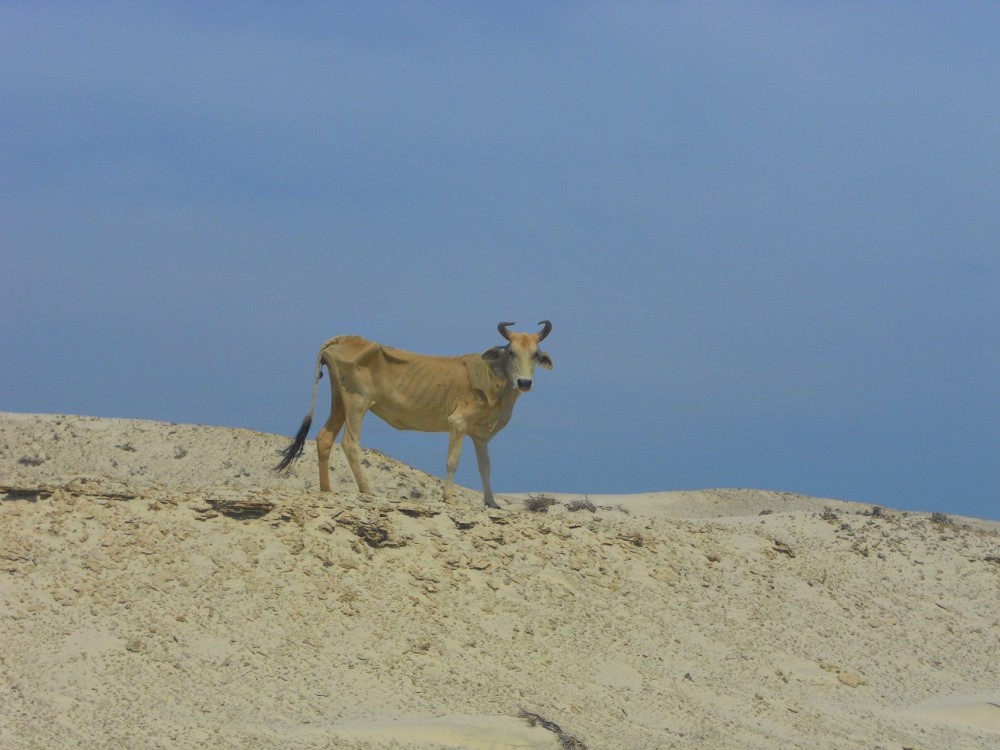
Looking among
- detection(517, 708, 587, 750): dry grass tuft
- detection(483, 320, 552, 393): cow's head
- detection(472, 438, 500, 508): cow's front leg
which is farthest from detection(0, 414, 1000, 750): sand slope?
detection(483, 320, 552, 393): cow's head

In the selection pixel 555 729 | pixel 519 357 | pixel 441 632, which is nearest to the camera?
pixel 555 729

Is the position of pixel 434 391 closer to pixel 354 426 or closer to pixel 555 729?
pixel 354 426

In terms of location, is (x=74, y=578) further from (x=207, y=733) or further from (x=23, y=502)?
(x=207, y=733)

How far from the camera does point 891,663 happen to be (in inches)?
597

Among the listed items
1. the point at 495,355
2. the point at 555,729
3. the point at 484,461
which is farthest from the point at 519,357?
the point at 555,729

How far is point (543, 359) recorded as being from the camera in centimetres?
1666

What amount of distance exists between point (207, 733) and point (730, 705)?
540cm

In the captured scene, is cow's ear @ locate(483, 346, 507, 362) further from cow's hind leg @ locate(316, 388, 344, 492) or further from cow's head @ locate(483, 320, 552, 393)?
cow's hind leg @ locate(316, 388, 344, 492)

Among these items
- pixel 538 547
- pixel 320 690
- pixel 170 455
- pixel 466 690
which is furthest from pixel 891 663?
pixel 170 455

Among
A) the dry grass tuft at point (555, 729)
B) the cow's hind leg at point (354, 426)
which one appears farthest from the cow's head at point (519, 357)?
the dry grass tuft at point (555, 729)

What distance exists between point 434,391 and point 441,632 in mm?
4359

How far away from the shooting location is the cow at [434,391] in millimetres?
16391

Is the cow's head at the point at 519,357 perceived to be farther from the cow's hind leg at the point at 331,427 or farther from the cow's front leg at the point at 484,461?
the cow's hind leg at the point at 331,427

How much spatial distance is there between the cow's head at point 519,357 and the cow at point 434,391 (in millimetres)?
13
